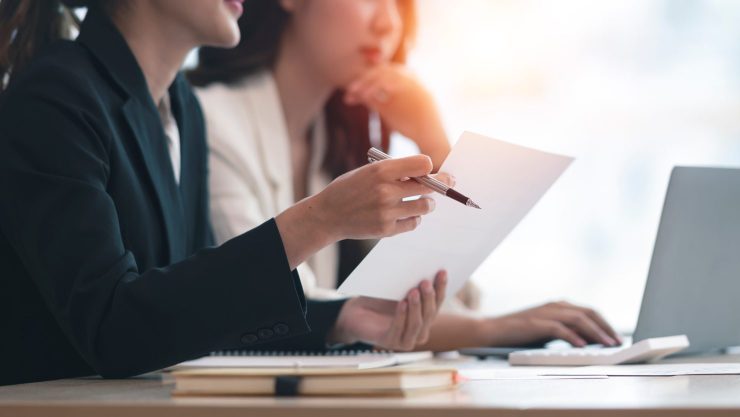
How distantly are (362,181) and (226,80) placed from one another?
4.36 feet

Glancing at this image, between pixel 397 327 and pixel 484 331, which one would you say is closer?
pixel 397 327

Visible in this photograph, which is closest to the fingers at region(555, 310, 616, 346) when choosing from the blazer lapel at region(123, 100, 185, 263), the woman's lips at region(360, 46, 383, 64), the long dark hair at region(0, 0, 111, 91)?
the blazer lapel at region(123, 100, 185, 263)

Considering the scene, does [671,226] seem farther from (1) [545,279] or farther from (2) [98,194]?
(1) [545,279]

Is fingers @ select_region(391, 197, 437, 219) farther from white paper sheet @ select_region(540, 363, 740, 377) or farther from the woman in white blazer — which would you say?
the woman in white blazer

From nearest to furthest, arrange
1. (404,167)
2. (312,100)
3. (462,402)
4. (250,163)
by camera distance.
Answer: (462,402)
(404,167)
(250,163)
(312,100)

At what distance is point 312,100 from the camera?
2283 millimetres

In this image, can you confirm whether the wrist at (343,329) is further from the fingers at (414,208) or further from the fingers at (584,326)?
the fingers at (414,208)

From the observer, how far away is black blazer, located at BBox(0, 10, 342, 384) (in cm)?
90

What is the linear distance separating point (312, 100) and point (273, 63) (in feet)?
0.46

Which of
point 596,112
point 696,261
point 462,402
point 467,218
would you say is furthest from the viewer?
point 596,112

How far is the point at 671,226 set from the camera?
1.13 m

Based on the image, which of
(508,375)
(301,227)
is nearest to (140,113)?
(301,227)

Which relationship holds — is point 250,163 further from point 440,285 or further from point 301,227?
point 301,227

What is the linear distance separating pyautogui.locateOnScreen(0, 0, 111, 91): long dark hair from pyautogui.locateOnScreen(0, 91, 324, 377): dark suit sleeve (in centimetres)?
26
